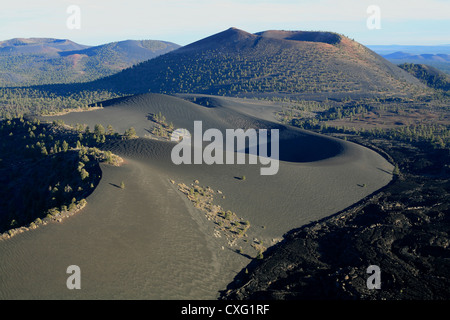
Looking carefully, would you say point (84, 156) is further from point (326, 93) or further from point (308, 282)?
point (326, 93)

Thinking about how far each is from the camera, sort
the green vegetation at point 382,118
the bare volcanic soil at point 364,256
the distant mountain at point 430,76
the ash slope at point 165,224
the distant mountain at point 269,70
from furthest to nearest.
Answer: the distant mountain at point 430,76, the distant mountain at point 269,70, the green vegetation at point 382,118, the bare volcanic soil at point 364,256, the ash slope at point 165,224

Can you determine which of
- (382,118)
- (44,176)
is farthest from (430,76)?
(44,176)

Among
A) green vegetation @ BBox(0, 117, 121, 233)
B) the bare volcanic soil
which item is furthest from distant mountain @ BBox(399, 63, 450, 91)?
green vegetation @ BBox(0, 117, 121, 233)

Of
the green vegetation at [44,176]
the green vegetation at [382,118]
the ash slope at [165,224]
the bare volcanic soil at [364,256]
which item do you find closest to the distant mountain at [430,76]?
the green vegetation at [382,118]

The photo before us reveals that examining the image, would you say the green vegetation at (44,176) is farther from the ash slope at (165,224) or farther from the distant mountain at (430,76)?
the distant mountain at (430,76)

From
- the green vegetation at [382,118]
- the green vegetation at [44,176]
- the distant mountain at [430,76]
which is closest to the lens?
the green vegetation at [44,176]

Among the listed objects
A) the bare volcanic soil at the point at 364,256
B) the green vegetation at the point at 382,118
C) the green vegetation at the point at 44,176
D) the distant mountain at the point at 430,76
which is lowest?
the bare volcanic soil at the point at 364,256
